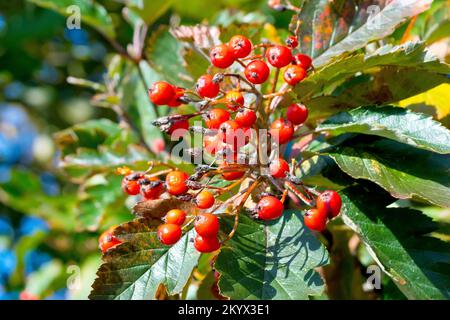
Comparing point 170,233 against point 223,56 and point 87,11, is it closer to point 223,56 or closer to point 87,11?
point 223,56

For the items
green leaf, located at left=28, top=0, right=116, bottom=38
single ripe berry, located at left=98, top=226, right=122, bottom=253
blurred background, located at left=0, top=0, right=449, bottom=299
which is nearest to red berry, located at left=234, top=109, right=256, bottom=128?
single ripe berry, located at left=98, top=226, right=122, bottom=253

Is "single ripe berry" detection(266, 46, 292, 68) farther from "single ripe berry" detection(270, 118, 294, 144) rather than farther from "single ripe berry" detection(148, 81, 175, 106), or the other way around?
"single ripe berry" detection(148, 81, 175, 106)

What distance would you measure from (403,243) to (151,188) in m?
0.58

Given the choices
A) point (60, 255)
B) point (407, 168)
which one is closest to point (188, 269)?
point (407, 168)

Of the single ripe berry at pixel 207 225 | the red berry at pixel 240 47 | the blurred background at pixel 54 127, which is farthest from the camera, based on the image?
the blurred background at pixel 54 127

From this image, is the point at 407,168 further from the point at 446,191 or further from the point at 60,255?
the point at 60,255

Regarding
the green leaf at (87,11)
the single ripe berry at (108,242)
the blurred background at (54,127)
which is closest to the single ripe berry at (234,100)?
the single ripe berry at (108,242)

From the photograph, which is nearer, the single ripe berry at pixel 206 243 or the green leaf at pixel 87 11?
the single ripe berry at pixel 206 243

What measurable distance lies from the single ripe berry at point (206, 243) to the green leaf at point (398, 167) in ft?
1.07

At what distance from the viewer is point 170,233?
4.20 ft

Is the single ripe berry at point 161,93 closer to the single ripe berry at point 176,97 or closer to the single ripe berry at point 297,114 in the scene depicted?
the single ripe berry at point 176,97

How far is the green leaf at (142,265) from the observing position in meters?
1.33

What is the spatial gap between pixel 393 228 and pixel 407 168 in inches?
5.5

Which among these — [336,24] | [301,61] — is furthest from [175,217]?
[336,24]
